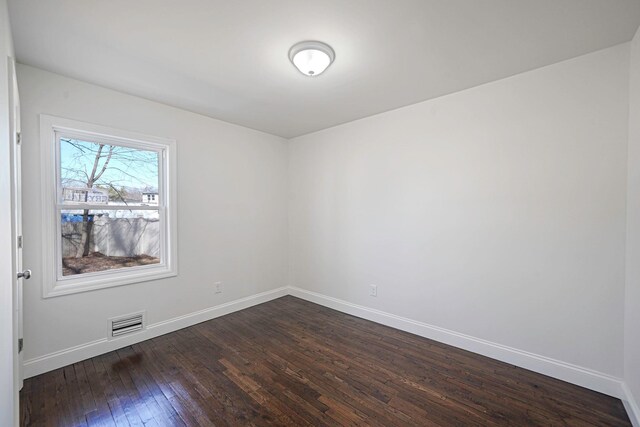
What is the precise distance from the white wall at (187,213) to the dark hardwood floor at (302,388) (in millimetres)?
424

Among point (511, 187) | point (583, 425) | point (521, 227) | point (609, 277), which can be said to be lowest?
point (583, 425)

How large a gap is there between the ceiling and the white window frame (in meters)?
0.47

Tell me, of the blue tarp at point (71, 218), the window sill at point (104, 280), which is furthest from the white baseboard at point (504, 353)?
the blue tarp at point (71, 218)

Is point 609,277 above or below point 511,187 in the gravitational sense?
below

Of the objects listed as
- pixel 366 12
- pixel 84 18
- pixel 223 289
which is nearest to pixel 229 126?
pixel 84 18

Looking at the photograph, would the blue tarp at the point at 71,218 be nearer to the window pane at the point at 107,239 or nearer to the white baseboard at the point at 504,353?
the window pane at the point at 107,239

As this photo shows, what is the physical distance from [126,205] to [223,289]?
153 centimetres

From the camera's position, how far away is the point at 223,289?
359 centimetres

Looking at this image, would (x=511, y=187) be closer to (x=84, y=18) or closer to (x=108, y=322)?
(x=84, y=18)

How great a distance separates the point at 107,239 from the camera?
2764mm

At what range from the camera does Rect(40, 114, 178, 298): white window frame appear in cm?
233

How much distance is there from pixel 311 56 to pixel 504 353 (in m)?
3.04

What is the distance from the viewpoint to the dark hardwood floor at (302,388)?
1.81 metres

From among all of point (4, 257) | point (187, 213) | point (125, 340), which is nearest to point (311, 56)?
point (4, 257)
